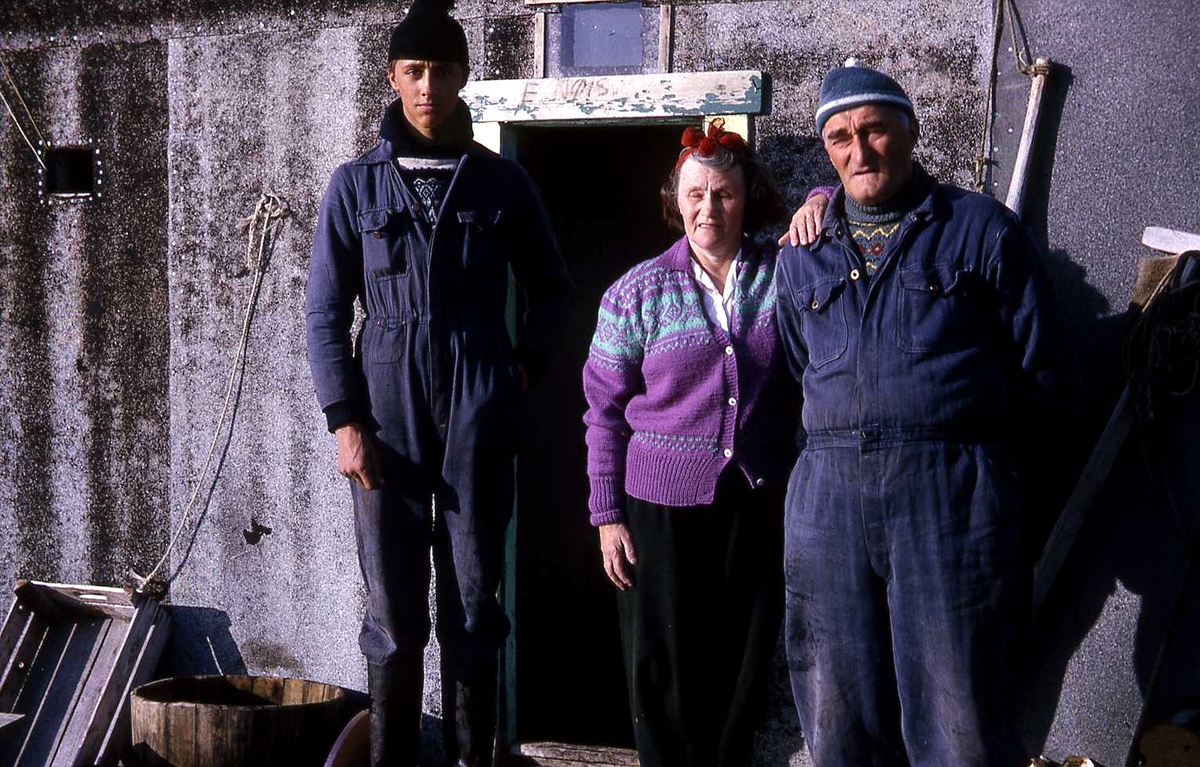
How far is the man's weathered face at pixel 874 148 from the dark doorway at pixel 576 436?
2850 mm

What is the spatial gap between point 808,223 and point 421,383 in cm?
113

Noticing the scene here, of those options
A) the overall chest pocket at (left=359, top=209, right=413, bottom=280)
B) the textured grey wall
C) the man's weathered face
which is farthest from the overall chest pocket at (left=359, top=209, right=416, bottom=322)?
the textured grey wall

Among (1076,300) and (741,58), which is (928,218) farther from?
(741,58)

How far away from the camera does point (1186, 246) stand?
3723 millimetres

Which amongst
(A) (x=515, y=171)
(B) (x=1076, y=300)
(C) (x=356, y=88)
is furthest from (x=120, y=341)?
(B) (x=1076, y=300)

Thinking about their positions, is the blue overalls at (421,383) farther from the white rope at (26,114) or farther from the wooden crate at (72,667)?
the white rope at (26,114)

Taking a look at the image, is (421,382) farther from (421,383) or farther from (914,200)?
(914,200)

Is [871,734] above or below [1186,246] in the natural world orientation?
below

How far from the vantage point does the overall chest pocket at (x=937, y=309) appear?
A: 288 centimetres

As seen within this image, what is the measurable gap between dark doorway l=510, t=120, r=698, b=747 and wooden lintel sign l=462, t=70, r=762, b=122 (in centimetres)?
118

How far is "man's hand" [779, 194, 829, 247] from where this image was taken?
10.3 ft

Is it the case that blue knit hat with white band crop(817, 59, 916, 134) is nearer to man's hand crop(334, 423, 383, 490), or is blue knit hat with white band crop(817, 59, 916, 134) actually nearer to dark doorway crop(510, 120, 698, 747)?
man's hand crop(334, 423, 383, 490)

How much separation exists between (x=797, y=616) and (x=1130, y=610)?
4.26 feet

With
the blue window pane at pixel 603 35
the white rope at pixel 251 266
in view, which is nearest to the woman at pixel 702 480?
the blue window pane at pixel 603 35
